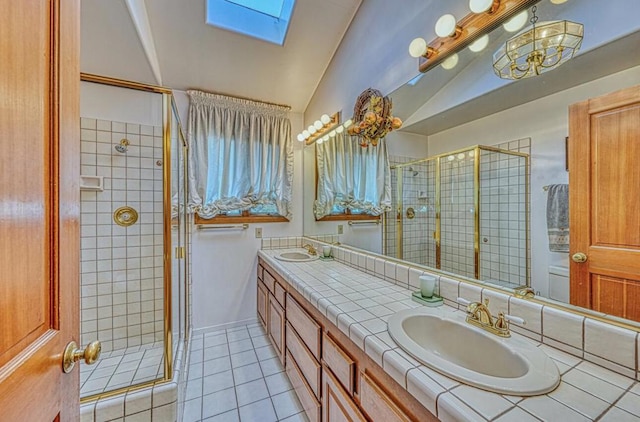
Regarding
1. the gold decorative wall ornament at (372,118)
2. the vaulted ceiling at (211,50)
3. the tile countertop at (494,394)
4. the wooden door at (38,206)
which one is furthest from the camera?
the gold decorative wall ornament at (372,118)

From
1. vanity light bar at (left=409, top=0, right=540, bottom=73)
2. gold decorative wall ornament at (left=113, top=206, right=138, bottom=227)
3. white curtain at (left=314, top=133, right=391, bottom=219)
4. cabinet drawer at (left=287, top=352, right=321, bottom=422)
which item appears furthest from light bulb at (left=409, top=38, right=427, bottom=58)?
gold decorative wall ornament at (left=113, top=206, right=138, bottom=227)

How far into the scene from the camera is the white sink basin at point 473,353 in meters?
0.70

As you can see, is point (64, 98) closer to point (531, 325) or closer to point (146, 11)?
point (531, 325)

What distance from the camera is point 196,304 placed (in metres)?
2.63

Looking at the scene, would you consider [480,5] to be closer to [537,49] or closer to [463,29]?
[463,29]

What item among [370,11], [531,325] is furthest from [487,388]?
[370,11]

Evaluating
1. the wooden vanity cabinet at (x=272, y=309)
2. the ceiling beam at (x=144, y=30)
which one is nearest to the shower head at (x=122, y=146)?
the ceiling beam at (x=144, y=30)

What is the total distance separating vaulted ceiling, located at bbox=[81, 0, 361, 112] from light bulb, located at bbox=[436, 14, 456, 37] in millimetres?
1030

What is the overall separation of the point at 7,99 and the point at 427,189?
172 centimetres

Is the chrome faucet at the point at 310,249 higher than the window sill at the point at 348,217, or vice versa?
the window sill at the point at 348,217

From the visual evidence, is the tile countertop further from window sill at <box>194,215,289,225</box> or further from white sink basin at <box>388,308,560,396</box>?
window sill at <box>194,215,289,225</box>

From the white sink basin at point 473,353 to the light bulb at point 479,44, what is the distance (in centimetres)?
124

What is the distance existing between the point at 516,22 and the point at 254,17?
1.87 metres

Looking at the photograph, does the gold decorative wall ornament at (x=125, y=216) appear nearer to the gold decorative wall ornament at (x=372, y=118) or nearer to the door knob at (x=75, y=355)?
the door knob at (x=75, y=355)
